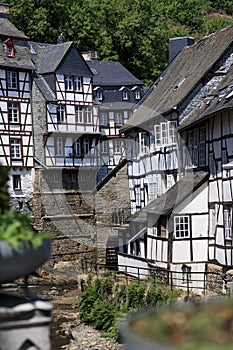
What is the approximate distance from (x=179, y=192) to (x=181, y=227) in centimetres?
127

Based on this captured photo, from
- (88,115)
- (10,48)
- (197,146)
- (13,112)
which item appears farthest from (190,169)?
(10,48)

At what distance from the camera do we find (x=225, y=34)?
2595cm

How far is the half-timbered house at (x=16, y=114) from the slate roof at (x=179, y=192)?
11.7 m

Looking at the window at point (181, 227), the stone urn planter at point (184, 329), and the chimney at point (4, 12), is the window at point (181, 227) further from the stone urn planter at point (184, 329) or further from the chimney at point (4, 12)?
the stone urn planter at point (184, 329)

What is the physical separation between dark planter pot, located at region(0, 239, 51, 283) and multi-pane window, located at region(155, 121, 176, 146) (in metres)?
22.4

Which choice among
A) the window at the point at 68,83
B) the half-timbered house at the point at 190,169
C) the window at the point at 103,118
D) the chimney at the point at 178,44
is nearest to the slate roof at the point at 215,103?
the half-timbered house at the point at 190,169

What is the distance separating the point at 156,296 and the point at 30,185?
59.7ft

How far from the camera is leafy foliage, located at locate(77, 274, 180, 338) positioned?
17578mm

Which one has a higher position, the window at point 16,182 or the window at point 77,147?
the window at point 77,147

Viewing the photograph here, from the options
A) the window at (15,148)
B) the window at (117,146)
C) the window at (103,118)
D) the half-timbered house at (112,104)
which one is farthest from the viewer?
the window at (117,146)

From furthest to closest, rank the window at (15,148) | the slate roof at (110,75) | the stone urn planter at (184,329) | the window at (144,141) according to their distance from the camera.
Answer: the slate roof at (110,75) → the window at (15,148) → the window at (144,141) → the stone urn planter at (184,329)

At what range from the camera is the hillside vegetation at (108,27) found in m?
47.6

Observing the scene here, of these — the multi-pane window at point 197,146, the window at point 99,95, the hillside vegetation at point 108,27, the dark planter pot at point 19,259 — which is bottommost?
the dark planter pot at point 19,259

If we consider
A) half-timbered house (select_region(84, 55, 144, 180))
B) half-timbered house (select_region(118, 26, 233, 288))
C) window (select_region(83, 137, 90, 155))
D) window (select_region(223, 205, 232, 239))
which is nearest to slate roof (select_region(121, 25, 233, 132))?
half-timbered house (select_region(118, 26, 233, 288))
